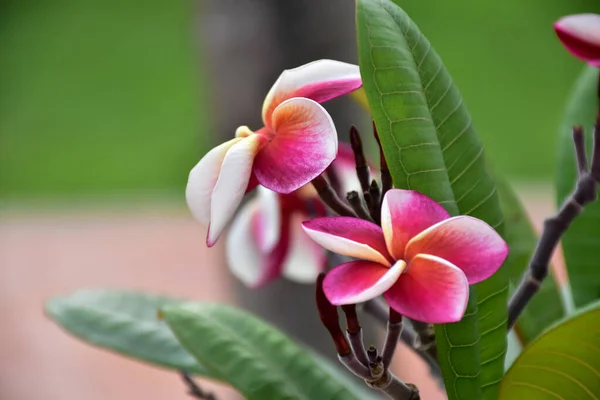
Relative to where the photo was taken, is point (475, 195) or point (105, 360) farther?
point (105, 360)

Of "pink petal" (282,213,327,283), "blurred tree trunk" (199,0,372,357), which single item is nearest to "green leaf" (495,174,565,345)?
"pink petal" (282,213,327,283)

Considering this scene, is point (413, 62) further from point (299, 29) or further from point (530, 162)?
point (530, 162)

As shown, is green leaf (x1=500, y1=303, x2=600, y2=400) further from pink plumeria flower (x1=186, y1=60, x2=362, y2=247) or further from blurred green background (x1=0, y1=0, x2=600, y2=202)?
blurred green background (x1=0, y1=0, x2=600, y2=202)

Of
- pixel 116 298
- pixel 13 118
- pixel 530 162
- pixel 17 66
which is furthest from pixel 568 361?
pixel 17 66

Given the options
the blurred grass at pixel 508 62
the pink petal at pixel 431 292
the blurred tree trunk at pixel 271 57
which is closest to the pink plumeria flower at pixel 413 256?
the pink petal at pixel 431 292

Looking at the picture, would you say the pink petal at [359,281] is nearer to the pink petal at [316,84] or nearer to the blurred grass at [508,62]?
the pink petal at [316,84]

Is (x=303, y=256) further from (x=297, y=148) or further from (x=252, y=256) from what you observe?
(x=297, y=148)
